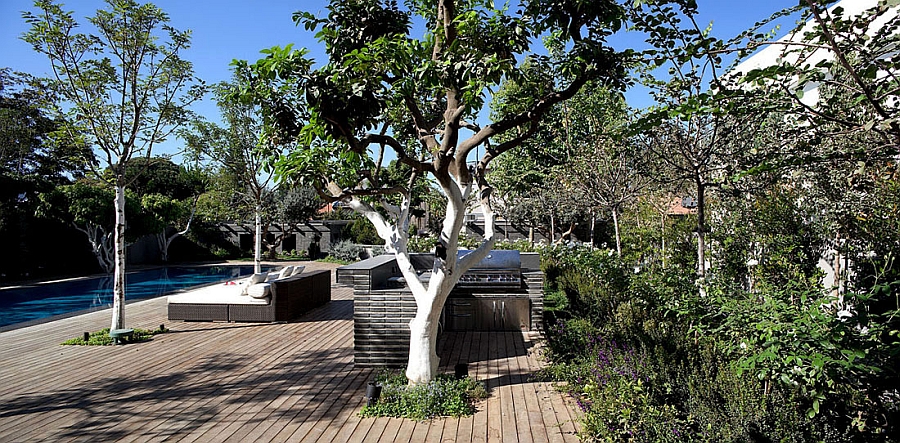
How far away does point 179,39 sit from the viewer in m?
7.67

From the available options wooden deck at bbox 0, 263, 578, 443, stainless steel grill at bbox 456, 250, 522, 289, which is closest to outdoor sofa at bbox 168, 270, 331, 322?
wooden deck at bbox 0, 263, 578, 443

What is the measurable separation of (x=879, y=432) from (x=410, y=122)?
5014mm

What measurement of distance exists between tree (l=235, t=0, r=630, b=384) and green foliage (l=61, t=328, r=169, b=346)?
454 cm

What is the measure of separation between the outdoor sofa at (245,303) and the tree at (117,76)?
1.26 metres

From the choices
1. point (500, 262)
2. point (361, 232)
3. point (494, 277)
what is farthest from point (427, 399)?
point (361, 232)

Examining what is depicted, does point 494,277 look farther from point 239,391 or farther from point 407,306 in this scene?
point 239,391

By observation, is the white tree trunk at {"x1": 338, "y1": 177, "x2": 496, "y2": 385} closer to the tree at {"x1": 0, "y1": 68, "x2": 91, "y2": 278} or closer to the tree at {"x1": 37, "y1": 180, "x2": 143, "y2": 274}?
the tree at {"x1": 0, "y1": 68, "x2": 91, "y2": 278}

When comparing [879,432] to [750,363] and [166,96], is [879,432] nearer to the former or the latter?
[750,363]

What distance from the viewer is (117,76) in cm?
748

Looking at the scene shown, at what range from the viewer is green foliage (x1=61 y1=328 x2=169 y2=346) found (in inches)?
282

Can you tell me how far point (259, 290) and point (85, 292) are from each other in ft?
33.8

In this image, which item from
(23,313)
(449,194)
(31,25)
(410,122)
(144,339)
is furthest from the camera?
(23,313)

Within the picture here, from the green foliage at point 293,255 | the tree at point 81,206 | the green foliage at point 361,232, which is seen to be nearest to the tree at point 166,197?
the tree at point 81,206

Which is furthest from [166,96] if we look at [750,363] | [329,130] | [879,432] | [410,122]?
[879,432]
